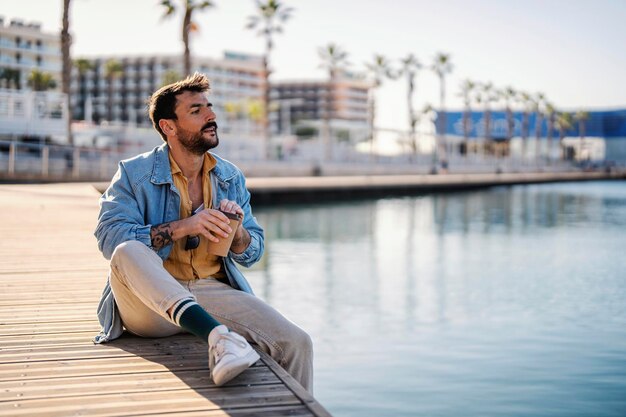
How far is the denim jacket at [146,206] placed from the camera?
3490 mm

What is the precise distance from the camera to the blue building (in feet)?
316

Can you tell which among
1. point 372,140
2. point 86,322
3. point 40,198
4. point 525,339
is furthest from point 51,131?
point 372,140

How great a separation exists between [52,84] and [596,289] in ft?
245

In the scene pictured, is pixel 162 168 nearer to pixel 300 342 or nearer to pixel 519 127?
pixel 300 342

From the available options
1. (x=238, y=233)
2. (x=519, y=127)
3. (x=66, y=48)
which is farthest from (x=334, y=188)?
(x=519, y=127)

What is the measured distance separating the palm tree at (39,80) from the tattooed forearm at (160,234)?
78088 mm

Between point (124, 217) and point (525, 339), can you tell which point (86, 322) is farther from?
point (525, 339)

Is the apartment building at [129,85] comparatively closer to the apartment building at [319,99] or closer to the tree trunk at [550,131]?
the apartment building at [319,99]

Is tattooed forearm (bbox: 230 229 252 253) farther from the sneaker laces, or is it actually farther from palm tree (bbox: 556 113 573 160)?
palm tree (bbox: 556 113 573 160)

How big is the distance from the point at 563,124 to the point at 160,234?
104975 millimetres

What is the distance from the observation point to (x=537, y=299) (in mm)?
10875

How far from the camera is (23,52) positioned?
8025 centimetres

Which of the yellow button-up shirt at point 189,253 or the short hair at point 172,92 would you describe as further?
the yellow button-up shirt at point 189,253

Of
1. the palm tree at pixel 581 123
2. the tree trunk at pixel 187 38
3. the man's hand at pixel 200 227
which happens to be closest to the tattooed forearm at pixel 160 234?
the man's hand at pixel 200 227
